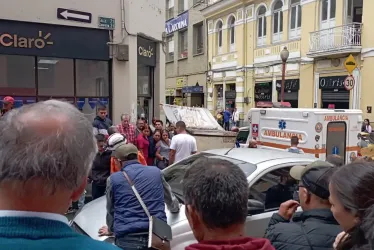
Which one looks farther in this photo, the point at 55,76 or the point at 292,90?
the point at 292,90

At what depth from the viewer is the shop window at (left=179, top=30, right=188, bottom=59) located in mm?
32487

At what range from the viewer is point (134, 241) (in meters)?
3.35

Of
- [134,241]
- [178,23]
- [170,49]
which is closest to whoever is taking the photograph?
[134,241]

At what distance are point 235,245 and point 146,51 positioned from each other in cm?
1000

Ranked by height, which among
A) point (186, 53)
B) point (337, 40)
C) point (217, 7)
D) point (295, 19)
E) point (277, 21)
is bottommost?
point (337, 40)

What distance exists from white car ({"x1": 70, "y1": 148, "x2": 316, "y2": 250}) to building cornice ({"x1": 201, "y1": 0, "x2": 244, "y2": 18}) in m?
21.6

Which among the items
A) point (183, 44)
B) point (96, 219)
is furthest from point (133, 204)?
point (183, 44)

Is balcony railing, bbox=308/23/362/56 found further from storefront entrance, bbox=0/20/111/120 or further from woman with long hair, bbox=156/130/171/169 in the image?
woman with long hair, bbox=156/130/171/169

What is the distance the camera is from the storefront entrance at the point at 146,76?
10852mm

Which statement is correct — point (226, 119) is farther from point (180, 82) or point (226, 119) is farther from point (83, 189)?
point (83, 189)

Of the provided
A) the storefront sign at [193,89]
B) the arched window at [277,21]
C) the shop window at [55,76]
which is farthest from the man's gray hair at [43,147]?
the storefront sign at [193,89]

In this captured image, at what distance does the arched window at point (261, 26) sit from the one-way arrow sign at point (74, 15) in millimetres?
15782

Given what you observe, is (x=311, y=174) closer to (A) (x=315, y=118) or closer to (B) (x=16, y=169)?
(B) (x=16, y=169)

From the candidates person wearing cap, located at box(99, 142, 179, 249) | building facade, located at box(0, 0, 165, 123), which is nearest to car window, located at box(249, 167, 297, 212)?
person wearing cap, located at box(99, 142, 179, 249)
